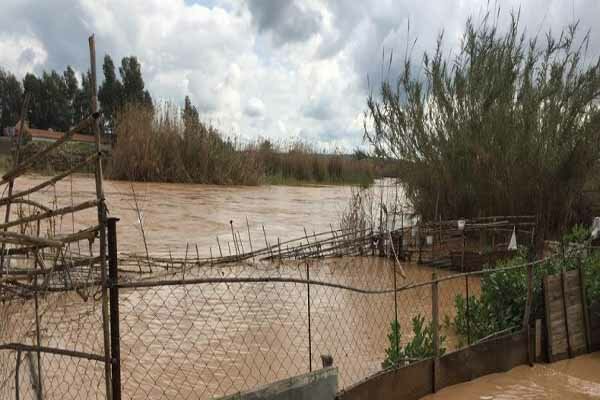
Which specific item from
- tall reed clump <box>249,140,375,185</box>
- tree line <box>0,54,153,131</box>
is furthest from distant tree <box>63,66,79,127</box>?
tall reed clump <box>249,140,375,185</box>

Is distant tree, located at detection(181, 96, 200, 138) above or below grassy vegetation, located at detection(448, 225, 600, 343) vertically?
above

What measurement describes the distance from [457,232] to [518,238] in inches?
40.3

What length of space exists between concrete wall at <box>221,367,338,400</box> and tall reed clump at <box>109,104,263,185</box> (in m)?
15.9

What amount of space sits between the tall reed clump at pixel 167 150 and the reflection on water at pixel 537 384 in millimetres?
15482

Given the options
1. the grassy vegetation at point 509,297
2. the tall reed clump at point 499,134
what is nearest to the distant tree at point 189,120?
the tall reed clump at point 499,134

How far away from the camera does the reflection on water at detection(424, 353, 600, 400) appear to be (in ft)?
14.2

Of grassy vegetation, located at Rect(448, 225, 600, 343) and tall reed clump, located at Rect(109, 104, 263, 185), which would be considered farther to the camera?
tall reed clump, located at Rect(109, 104, 263, 185)

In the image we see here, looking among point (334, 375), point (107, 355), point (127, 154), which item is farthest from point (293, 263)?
point (127, 154)

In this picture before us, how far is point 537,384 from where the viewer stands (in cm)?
461

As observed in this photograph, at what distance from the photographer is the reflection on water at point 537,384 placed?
4.32 m

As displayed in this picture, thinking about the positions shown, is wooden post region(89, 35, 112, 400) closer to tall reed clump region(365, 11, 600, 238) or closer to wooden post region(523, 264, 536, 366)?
wooden post region(523, 264, 536, 366)

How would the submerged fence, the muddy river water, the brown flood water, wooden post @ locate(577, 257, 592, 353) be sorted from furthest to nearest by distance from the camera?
the brown flood water, wooden post @ locate(577, 257, 592, 353), the muddy river water, the submerged fence

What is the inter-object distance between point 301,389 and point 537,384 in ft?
7.99

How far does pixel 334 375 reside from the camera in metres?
3.42
